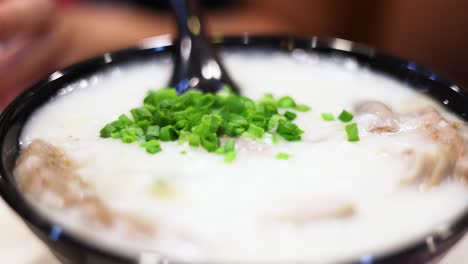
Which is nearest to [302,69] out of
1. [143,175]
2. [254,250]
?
[143,175]

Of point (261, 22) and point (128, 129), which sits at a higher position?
point (128, 129)

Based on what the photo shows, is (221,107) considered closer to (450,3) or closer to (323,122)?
(323,122)

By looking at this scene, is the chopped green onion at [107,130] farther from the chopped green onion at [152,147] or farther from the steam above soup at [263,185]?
the chopped green onion at [152,147]

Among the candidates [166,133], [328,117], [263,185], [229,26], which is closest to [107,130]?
[166,133]

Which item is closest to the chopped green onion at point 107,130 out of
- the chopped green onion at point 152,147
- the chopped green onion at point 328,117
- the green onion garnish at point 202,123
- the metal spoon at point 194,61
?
the green onion garnish at point 202,123

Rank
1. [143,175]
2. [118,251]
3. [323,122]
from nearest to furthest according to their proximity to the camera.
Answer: [118,251] → [143,175] → [323,122]

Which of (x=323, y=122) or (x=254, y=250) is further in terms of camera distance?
(x=323, y=122)

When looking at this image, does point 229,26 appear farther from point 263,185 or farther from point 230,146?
point 263,185
